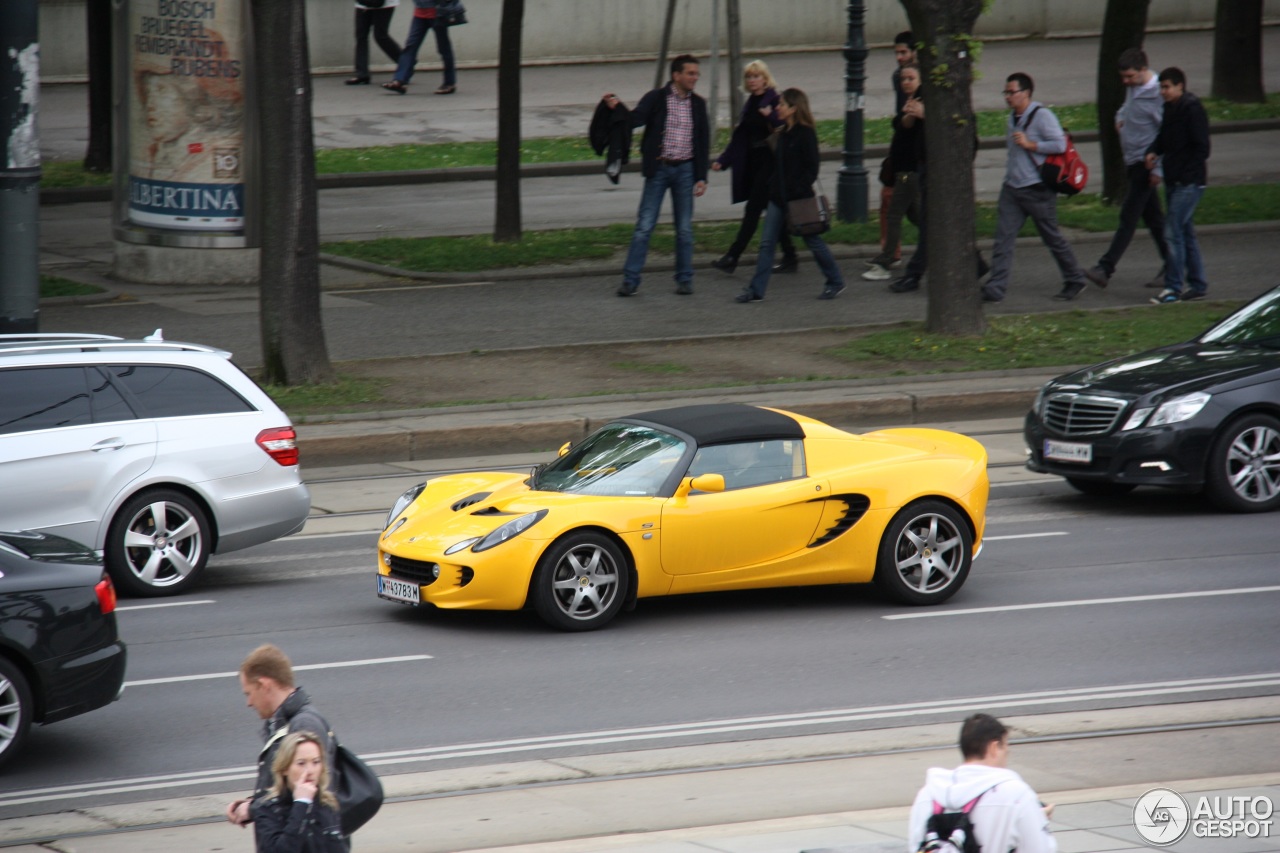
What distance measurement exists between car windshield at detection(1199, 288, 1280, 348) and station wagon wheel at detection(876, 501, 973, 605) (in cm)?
410

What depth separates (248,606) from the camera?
10.4 m

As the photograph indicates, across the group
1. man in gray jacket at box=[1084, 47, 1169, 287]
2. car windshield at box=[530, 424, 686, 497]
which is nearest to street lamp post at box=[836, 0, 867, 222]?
man in gray jacket at box=[1084, 47, 1169, 287]

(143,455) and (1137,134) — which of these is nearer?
(143,455)

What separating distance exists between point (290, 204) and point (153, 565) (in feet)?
18.7

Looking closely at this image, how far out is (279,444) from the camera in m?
11.1

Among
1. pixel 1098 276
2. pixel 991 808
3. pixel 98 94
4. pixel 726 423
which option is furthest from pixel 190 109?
pixel 991 808

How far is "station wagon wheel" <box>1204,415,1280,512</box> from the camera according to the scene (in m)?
12.3

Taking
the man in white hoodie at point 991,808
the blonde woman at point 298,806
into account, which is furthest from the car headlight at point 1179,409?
the blonde woman at point 298,806

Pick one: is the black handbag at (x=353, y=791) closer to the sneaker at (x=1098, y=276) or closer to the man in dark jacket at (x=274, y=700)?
the man in dark jacket at (x=274, y=700)

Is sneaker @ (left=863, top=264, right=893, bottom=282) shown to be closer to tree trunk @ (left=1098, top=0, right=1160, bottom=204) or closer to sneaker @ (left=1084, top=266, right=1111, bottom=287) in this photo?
sneaker @ (left=1084, top=266, right=1111, bottom=287)

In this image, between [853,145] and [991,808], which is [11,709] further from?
[853,145]

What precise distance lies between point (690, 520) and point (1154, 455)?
416 centimetres

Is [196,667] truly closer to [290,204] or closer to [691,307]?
[290,204]

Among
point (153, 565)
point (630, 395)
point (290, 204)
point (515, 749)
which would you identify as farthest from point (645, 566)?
point (290, 204)
